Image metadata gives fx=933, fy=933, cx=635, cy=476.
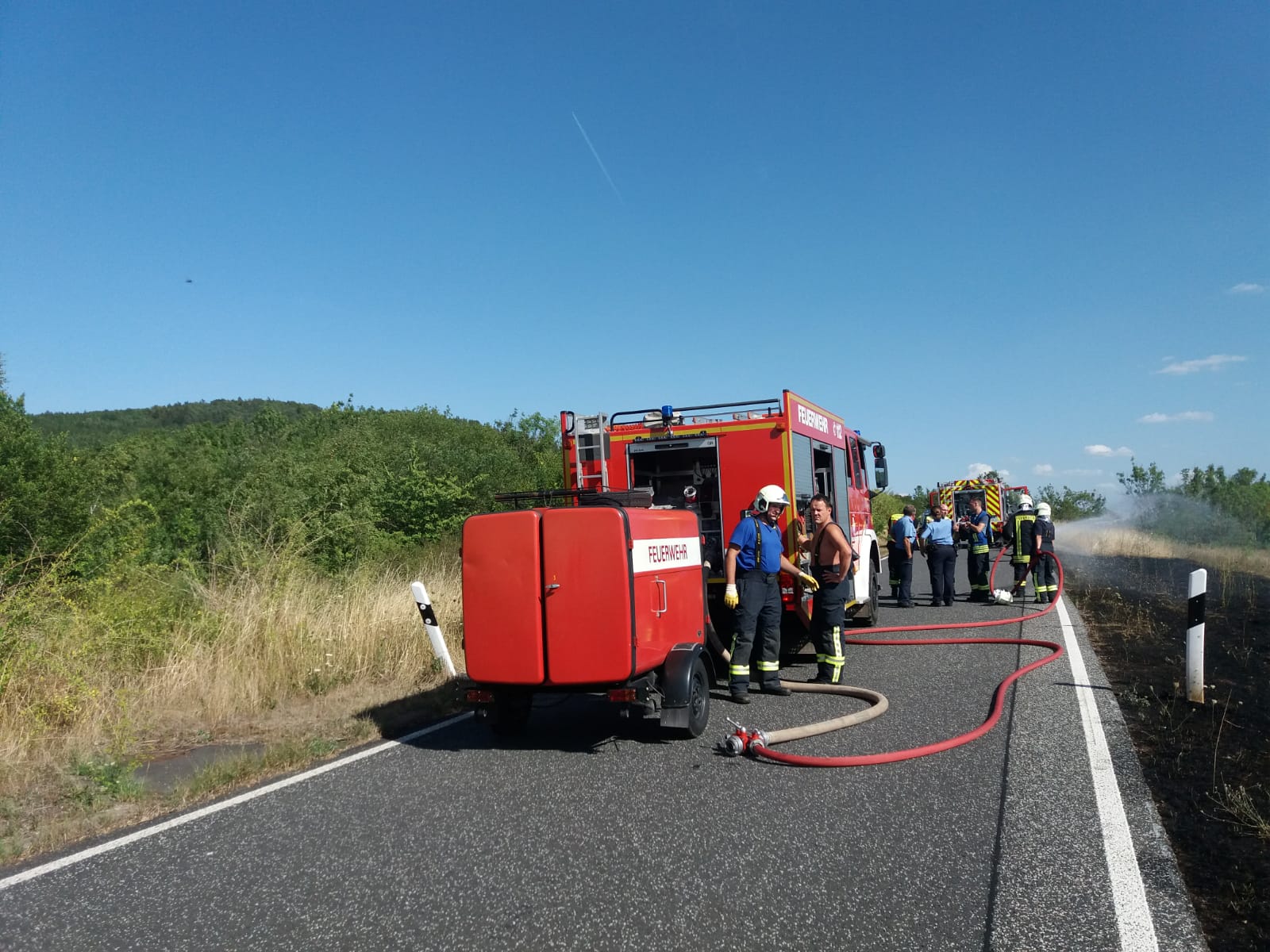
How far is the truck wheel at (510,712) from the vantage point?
7.04 metres

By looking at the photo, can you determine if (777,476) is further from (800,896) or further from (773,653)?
(800,896)

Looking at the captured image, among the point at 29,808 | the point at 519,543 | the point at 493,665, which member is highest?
the point at 519,543

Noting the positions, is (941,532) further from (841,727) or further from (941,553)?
(841,727)

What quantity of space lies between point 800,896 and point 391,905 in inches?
70.1

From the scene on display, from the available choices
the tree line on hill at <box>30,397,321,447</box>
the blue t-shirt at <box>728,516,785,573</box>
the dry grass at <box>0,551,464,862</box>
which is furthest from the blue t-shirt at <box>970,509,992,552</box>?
the tree line on hill at <box>30,397,321,447</box>

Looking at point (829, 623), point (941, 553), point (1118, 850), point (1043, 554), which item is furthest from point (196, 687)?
point (1043, 554)

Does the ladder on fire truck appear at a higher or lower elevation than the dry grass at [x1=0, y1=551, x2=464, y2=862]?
higher

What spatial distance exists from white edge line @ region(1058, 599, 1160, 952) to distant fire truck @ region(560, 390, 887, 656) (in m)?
3.58

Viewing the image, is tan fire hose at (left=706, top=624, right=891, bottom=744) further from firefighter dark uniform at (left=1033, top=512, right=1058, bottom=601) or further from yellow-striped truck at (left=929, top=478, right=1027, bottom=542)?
yellow-striped truck at (left=929, top=478, right=1027, bottom=542)

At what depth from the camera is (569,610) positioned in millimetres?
6594

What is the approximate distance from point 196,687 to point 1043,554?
1232 cm

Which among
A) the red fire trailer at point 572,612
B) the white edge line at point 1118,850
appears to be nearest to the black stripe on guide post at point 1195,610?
the white edge line at point 1118,850

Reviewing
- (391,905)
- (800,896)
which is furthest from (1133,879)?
(391,905)

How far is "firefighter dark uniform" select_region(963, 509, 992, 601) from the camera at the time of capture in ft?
51.3
